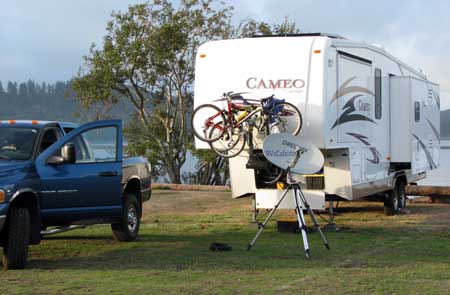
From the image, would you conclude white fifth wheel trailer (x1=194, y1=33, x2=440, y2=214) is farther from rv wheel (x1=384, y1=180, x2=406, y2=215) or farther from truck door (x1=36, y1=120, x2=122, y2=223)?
truck door (x1=36, y1=120, x2=122, y2=223)

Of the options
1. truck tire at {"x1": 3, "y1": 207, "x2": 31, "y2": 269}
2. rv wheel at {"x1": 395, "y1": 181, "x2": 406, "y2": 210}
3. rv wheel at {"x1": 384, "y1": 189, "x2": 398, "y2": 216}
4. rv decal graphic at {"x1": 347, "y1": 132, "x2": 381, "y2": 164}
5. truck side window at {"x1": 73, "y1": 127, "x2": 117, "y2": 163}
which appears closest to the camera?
truck tire at {"x1": 3, "y1": 207, "x2": 31, "y2": 269}

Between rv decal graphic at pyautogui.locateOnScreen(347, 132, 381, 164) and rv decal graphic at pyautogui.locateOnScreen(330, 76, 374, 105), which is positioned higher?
rv decal graphic at pyautogui.locateOnScreen(330, 76, 374, 105)

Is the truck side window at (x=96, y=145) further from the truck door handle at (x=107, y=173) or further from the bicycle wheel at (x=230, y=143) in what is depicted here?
the bicycle wheel at (x=230, y=143)

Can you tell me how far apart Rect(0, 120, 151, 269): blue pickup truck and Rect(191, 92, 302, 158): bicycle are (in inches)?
62.3

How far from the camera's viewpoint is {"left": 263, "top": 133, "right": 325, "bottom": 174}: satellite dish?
10.8 meters

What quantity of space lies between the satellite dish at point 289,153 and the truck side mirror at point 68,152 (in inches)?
108

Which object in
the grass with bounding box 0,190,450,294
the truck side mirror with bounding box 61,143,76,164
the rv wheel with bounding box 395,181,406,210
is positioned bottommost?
the grass with bounding box 0,190,450,294

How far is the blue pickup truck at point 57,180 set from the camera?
9133 millimetres

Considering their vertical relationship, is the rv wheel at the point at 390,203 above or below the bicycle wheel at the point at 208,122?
below

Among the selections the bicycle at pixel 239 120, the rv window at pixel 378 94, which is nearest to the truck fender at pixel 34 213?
the bicycle at pixel 239 120

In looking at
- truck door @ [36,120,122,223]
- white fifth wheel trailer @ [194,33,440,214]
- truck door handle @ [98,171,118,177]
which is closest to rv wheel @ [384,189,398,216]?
white fifth wheel trailer @ [194,33,440,214]

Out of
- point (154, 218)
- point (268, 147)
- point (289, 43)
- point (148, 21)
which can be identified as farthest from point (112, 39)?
point (268, 147)

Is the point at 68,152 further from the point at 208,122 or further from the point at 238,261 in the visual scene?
the point at 208,122

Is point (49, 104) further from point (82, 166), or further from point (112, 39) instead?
point (82, 166)
